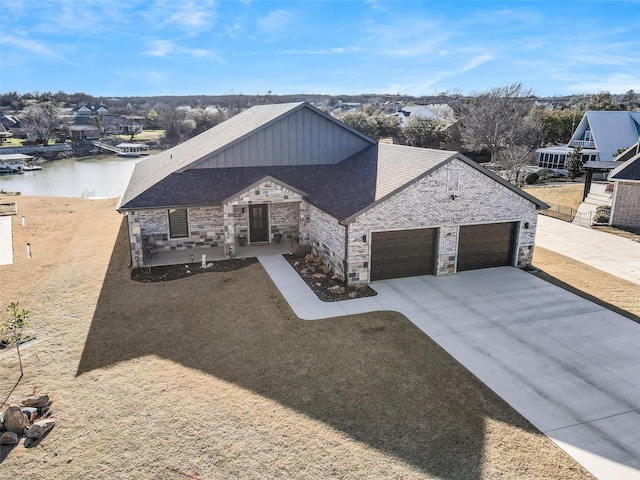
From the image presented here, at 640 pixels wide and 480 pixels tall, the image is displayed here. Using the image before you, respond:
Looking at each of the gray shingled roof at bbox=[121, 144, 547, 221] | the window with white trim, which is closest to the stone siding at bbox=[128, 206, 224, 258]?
the window with white trim

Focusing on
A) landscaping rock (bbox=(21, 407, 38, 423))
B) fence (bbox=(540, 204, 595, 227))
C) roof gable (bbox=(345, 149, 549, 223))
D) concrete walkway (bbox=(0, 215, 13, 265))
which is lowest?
landscaping rock (bbox=(21, 407, 38, 423))

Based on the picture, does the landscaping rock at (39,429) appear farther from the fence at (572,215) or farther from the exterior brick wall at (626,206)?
the exterior brick wall at (626,206)

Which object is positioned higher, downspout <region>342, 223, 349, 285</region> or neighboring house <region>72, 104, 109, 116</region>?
neighboring house <region>72, 104, 109, 116</region>

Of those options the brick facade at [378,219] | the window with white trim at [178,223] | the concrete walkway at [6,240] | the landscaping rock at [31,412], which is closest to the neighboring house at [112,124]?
the concrete walkway at [6,240]

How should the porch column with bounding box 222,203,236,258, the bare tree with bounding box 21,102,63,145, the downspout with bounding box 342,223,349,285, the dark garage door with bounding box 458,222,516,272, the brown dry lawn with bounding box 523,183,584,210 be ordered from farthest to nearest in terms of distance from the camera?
the bare tree with bounding box 21,102,63,145 → the brown dry lawn with bounding box 523,183,584,210 → the porch column with bounding box 222,203,236,258 → the dark garage door with bounding box 458,222,516,272 → the downspout with bounding box 342,223,349,285

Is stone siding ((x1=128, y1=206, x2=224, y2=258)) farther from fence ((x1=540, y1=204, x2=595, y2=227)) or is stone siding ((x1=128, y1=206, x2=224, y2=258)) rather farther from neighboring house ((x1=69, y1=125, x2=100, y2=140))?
neighboring house ((x1=69, y1=125, x2=100, y2=140))

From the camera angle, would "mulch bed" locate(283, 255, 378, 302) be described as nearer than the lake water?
Yes

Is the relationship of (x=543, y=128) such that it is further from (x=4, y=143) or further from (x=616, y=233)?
(x=4, y=143)
